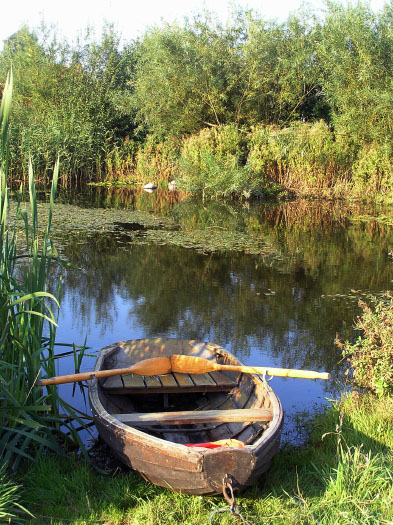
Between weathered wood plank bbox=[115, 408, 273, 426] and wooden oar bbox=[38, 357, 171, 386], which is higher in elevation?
wooden oar bbox=[38, 357, 171, 386]

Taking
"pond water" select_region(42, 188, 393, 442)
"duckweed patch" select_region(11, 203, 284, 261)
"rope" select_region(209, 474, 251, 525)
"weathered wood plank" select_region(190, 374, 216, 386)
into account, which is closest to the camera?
"rope" select_region(209, 474, 251, 525)

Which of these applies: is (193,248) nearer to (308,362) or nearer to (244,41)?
(308,362)

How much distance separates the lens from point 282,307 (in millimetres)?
6070

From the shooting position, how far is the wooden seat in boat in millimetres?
3346

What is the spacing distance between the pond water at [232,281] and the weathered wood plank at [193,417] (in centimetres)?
55

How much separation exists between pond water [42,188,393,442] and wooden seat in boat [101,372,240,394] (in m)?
0.46

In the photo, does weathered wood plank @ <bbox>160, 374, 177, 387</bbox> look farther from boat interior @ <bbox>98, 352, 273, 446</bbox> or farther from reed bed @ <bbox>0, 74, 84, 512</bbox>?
reed bed @ <bbox>0, 74, 84, 512</bbox>

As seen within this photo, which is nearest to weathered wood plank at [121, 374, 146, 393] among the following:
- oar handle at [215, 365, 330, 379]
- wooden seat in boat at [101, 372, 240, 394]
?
wooden seat in boat at [101, 372, 240, 394]

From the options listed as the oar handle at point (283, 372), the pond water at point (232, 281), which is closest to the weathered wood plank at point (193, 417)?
the oar handle at point (283, 372)

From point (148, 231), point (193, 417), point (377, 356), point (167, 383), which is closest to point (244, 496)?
point (193, 417)

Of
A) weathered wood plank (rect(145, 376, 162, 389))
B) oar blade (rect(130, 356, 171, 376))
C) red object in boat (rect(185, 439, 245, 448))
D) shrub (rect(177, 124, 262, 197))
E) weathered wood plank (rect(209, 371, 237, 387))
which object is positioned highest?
shrub (rect(177, 124, 262, 197))

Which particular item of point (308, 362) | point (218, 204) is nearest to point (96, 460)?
point (308, 362)

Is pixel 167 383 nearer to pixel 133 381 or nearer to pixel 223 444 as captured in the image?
pixel 133 381

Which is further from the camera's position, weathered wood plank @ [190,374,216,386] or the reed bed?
weathered wood plank @ [190,374,216,386]
